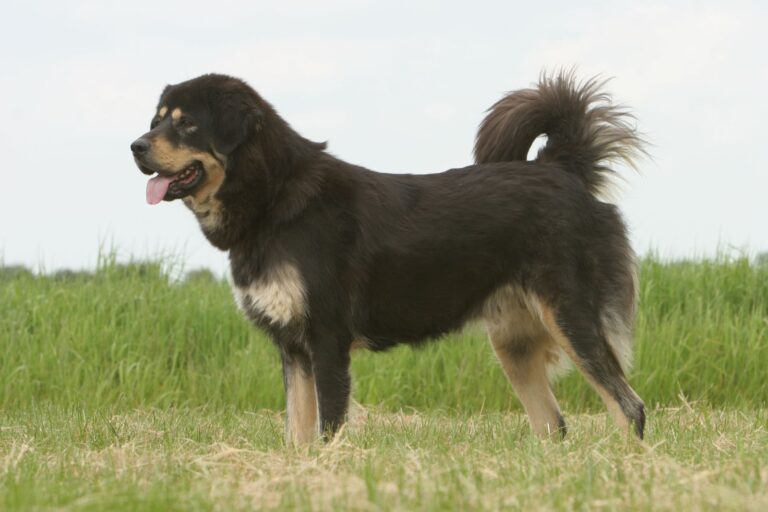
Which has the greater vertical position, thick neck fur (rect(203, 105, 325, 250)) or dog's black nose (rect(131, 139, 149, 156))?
dog's black nose (rect(131, 139, 149, 156))

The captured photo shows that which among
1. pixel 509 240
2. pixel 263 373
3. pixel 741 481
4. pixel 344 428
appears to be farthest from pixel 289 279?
pixel 263 373

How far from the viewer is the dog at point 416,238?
618 centimetres

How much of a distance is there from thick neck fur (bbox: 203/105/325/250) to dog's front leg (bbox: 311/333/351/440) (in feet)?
2.57

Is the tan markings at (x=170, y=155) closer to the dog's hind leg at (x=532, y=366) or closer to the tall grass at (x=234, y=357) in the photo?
the dog's hind leg at (x=532, y=366)

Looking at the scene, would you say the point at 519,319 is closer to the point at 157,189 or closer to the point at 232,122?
the point at 232,122

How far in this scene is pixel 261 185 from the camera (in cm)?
629

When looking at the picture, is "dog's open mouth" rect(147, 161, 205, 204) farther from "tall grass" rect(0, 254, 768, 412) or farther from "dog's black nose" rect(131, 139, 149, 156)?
"tall grass" rect(0, 254, 768, 412)

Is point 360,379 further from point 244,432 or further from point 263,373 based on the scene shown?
point 244,432

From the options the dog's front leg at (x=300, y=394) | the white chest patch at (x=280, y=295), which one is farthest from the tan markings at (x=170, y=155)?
the dog's front leg at (x=300, y=394)

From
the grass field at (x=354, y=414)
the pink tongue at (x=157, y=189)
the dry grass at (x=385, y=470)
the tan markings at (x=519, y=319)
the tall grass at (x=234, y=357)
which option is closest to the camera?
the dry grass at (x=385, y=470)

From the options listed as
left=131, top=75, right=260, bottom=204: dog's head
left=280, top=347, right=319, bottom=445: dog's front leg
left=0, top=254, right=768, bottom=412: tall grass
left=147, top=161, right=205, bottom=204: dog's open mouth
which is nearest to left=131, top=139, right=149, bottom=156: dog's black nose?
left=131, top=75, right=260, bottom=204: dog's head

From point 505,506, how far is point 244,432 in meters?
3.42

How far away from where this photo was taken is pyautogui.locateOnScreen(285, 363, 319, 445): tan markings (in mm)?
6355

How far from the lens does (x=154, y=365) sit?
10.5m
